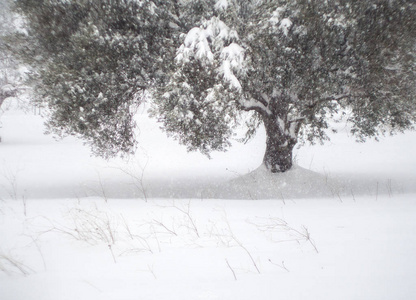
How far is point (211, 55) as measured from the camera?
25.9 feet

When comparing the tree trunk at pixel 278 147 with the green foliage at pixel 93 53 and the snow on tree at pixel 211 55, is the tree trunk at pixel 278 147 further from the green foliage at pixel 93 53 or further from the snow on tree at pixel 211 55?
the green foliage at pixel 93 53

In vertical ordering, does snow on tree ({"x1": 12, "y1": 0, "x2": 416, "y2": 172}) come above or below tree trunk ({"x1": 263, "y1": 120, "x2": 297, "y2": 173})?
above

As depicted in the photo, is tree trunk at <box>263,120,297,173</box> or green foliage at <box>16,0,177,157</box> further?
tree trunk at <box>263,120,297,173</box>

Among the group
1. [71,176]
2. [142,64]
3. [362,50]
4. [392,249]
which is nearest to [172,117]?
[142,64]

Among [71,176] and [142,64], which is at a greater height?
[142,64]

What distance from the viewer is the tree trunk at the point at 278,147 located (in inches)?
470

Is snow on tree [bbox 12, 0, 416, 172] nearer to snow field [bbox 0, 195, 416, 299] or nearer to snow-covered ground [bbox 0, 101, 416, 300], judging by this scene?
snow-covered ground [bbox 0, 101, 416, 300]

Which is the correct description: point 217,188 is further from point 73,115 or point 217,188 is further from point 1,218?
point 1,218

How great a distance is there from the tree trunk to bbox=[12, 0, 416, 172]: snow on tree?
1421 mm

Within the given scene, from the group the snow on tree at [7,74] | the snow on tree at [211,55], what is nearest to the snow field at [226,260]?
the snow on tree at [211,55]

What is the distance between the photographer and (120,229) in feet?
17.2

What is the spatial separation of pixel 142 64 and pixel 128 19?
54.7 inches

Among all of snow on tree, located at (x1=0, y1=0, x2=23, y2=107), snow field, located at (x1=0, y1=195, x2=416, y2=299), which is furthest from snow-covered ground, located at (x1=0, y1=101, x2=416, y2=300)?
snow on tree, located at (x1=0, y1=0, x2=23, y2=107)

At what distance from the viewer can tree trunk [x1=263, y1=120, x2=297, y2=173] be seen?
1193cm
